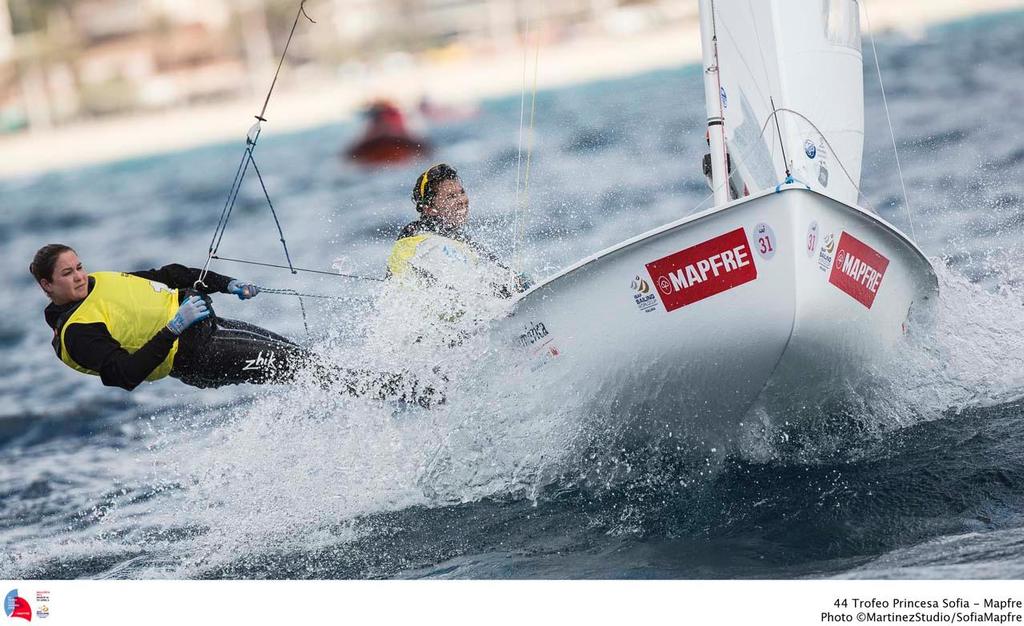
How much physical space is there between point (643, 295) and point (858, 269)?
1.64ft

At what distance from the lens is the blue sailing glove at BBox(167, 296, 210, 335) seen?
3.07 meters

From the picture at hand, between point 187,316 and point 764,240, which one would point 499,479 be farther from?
point 764,240

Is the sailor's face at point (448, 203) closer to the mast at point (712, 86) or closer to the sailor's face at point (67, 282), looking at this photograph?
the mast at point (712, 86)

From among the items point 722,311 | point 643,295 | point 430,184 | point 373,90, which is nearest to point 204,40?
point 373,90

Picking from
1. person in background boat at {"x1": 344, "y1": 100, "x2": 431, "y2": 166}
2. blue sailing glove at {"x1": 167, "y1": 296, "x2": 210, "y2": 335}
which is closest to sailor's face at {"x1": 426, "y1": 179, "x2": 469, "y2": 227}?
blue sailing glove at {"x1": 167, "y1": 296, "x2": 210, "y2": 335}

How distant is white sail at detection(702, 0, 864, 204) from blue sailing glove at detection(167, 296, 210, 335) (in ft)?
4.86

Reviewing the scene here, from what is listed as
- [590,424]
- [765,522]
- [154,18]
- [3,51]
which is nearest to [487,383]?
[590,424]

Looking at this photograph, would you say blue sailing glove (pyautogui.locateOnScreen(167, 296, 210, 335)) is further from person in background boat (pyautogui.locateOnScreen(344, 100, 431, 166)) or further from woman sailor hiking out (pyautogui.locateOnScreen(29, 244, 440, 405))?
person in background boat (pyautogui.locateOnScreen(344, 100, 431, 166))

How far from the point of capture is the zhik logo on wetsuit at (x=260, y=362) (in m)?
3.43

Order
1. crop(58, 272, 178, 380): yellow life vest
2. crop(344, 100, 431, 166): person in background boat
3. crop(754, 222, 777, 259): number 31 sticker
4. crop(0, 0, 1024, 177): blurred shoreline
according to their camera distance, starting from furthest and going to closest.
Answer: crop(0, 0, 1024, 177): blurred shoreline
crop(344, 100, 431, 166): person in background boat
crop(58, 272, 178, 380): yellow life vest
crop(754, 222, 777, 259): number 31 sticker

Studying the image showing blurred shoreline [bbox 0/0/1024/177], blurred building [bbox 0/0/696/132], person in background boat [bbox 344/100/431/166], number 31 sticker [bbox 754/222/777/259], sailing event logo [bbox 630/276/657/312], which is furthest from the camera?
blurred shoreline [bbox 0/0/1024/177]

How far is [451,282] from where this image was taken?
3.28 meters

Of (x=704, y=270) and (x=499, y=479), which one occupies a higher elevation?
(x=704, y=270)
